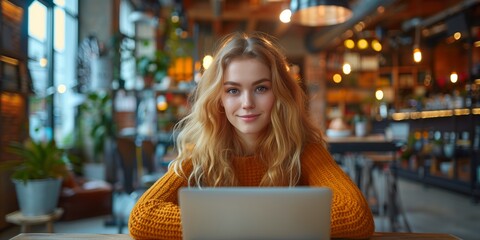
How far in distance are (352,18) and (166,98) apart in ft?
10.9

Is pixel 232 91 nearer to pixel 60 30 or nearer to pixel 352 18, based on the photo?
pixel 60 30

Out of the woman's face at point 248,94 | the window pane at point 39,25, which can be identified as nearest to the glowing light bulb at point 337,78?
the window pane at point 39,25

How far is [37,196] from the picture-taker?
3.10m

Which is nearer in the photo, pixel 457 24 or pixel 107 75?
pixel 107 75

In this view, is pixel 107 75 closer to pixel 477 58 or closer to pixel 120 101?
pixel 120 101

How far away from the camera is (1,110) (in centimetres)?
352

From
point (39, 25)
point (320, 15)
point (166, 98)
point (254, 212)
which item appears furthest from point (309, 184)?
point (166, 98)

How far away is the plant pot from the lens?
3.07 metres

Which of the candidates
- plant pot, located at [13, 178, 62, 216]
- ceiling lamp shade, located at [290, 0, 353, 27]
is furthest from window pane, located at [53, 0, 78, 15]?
ceiling lamp shade, located at [290, 0, 353, 27]

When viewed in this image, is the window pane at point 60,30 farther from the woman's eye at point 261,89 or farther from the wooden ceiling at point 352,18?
the woman's eye at point 261,89

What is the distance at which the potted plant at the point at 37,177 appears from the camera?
10.1ft

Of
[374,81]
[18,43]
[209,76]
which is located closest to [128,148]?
[18,43]

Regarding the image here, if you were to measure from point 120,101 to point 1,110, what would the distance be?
410 cm

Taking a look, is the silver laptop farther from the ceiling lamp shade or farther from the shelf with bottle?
the shelf with bottle
